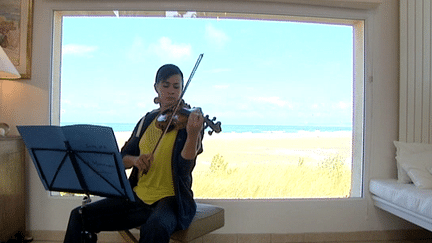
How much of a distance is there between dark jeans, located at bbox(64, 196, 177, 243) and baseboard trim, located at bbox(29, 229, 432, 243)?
867 mm

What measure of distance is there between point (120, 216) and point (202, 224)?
0.46 meters

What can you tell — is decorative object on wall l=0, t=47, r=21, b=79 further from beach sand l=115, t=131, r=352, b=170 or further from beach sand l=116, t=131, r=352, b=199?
beach sand l=115, t=131, r=352, b=170

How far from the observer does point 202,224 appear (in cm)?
198

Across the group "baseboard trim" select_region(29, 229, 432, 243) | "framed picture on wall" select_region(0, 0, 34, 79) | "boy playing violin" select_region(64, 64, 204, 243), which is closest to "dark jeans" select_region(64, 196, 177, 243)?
"boy playing violin" select_region(64, 64, 204, 243)

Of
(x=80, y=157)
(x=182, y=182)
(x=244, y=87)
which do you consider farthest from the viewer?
(x=244, y=87)

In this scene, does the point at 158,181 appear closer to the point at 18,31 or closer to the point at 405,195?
the point at 405,195

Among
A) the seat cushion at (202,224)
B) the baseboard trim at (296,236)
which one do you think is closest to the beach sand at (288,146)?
the baseboard trim at (296,236)

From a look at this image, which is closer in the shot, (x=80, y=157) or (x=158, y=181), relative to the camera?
(x=80, y=157)

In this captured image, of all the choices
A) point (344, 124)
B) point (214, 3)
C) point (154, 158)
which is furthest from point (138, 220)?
point (344, 124)

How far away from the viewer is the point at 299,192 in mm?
2945

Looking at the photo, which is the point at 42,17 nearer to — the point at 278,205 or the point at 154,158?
the point at 154,158

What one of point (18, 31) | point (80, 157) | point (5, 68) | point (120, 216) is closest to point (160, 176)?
point (120, 216)

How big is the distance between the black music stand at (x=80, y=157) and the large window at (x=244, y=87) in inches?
49.5

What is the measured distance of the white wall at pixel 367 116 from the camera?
9.03ft
